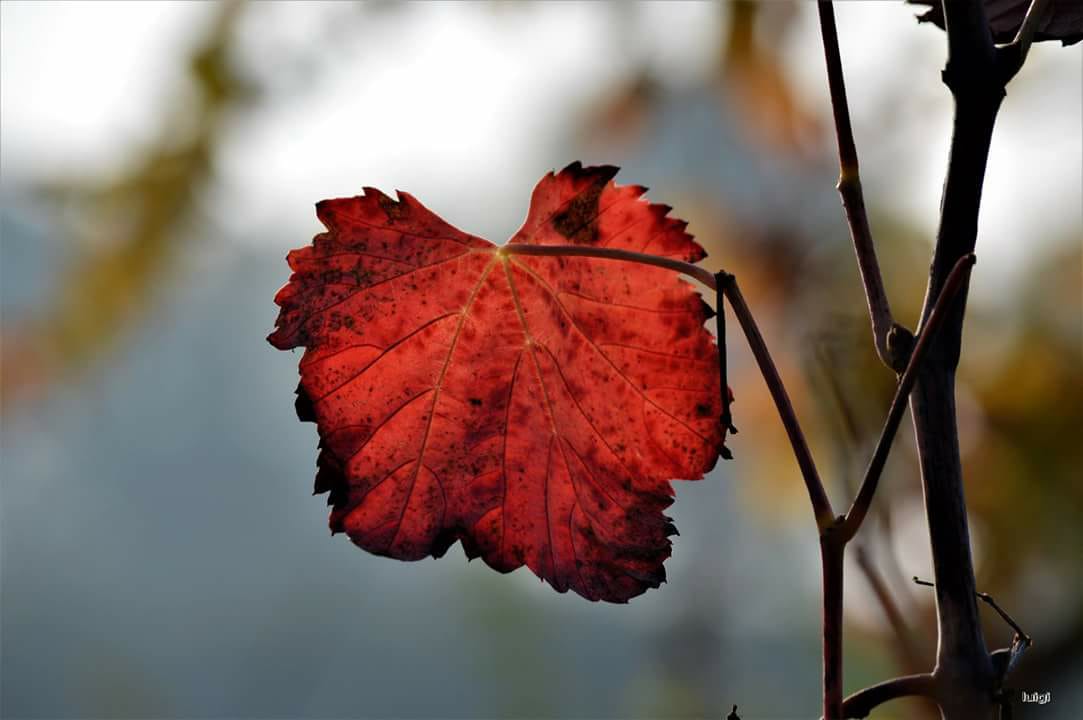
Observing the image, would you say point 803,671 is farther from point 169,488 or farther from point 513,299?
point 513,299

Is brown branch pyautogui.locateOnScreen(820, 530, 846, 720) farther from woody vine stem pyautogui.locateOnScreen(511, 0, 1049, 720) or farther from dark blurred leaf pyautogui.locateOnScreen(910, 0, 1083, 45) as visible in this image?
dark blurred leaf pyautogui.locateOnScreen(910, 0, 1083, 45)

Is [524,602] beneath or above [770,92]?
beneath

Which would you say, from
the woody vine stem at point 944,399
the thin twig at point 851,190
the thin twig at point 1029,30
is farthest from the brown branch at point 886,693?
the thin twig at point 1029,30

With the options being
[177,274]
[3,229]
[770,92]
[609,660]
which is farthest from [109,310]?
[609,660]

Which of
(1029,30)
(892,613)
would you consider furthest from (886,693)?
(1029,30)

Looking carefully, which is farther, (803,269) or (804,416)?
(803,269)

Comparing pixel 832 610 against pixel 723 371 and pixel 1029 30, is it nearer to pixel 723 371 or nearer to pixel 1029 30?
pixel 723 371

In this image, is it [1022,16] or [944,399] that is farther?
[1022,16]
